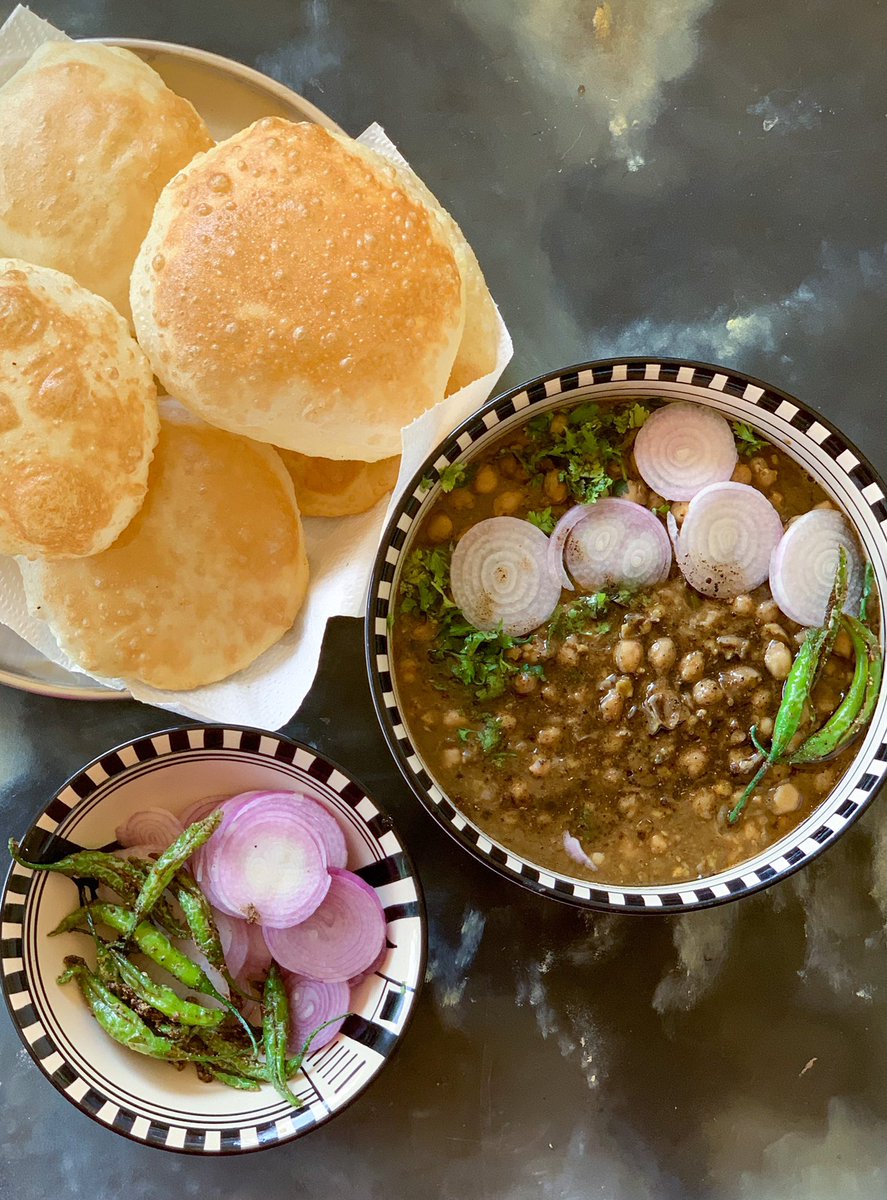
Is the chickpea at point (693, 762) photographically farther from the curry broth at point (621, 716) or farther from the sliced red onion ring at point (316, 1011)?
the sliced red onion ring at point (316, 1011)

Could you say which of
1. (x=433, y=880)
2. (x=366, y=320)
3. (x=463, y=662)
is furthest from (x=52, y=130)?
(x=433, y=880)

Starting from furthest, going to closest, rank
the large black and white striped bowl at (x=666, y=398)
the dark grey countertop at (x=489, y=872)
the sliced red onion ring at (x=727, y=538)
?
the dark grey countertop at (x=489, y=872) < the sliced red onion ring at (x=727, y=538) < the large black and white striped bowl at (x=666, y=398)

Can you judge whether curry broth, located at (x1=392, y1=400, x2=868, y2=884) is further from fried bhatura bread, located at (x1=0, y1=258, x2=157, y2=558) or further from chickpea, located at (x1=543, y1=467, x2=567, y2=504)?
fried bhatura bread, located at (x1=0, y1=258, x2=157, y2=558)

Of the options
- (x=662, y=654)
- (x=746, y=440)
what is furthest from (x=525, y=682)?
(x=746, y=440)

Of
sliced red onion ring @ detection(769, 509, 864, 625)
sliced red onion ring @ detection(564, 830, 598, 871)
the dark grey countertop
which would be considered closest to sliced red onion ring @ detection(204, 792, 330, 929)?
the dark grey countertop

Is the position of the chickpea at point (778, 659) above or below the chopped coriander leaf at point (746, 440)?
below

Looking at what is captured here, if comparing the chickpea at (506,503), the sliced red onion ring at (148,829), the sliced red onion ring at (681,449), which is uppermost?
the sliced red onion ring at (681,449)

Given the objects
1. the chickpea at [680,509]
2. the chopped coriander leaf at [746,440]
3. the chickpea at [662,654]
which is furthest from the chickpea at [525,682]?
the chopped coriander leaf at [746,440]
